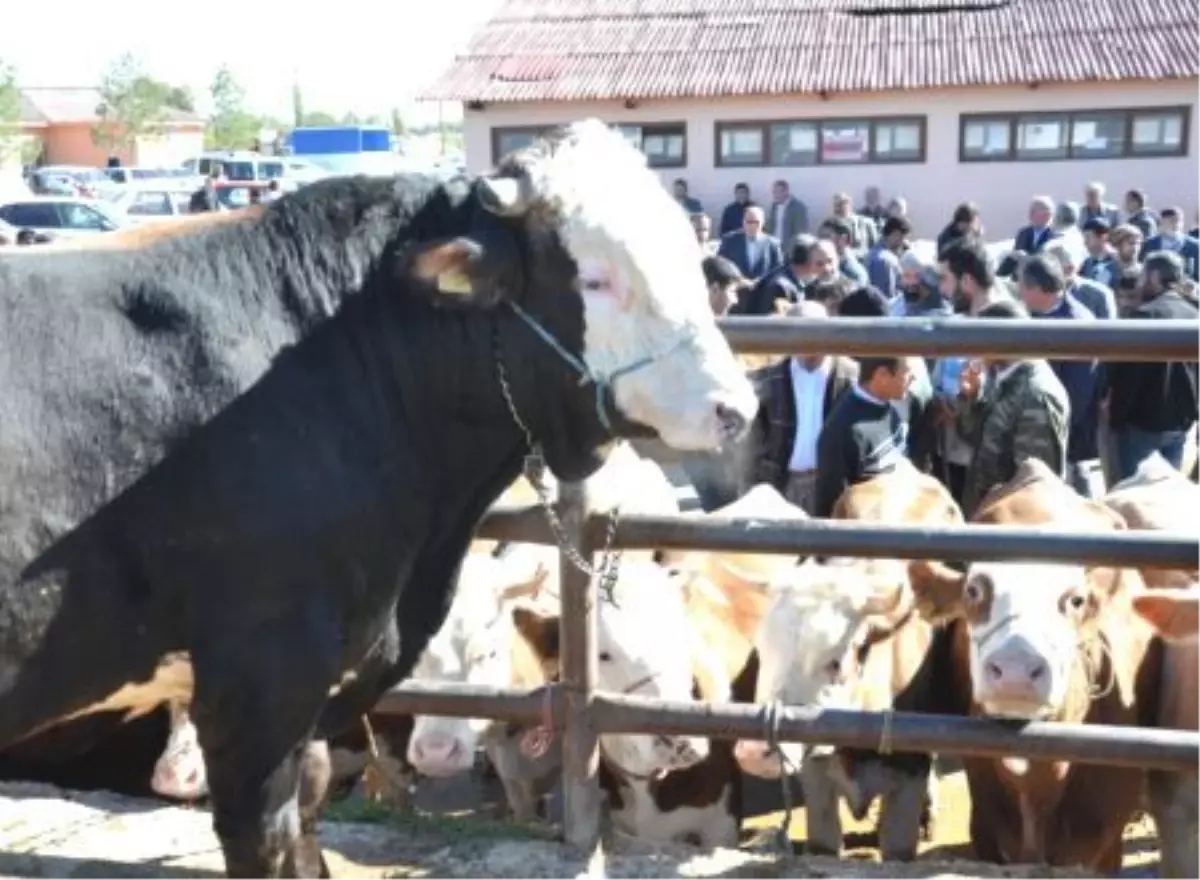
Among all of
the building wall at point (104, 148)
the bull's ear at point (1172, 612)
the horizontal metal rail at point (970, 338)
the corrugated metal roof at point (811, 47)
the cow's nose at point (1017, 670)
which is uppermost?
the building wall at point (104, 148)

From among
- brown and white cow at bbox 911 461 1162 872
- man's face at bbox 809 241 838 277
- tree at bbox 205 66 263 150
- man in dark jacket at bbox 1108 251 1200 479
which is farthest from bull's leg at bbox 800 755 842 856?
tree at bbox 205 66 263 150

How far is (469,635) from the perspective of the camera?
5.07 m

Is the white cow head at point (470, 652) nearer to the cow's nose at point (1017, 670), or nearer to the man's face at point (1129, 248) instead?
the cow's nose at point (1017, 670)

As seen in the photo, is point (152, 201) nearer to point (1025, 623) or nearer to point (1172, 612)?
point (1025, 623)

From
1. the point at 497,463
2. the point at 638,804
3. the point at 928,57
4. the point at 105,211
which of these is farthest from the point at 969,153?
the point at 497,463

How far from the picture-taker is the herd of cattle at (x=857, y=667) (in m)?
4.20

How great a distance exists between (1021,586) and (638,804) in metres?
1.68

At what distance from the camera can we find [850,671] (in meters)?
4.91

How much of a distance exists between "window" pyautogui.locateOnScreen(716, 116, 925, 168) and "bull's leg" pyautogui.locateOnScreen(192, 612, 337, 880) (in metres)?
23.7

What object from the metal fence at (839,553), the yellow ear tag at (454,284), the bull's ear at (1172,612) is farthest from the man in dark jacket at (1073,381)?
the yellow ear tag at (454,284)

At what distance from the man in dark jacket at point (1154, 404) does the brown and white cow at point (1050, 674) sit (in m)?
3.00

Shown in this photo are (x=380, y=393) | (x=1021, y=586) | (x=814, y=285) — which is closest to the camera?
(x=380, y=393)

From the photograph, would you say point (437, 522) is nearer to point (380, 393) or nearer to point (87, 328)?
point (380, 393)

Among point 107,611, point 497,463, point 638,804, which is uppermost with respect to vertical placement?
point 497,463
